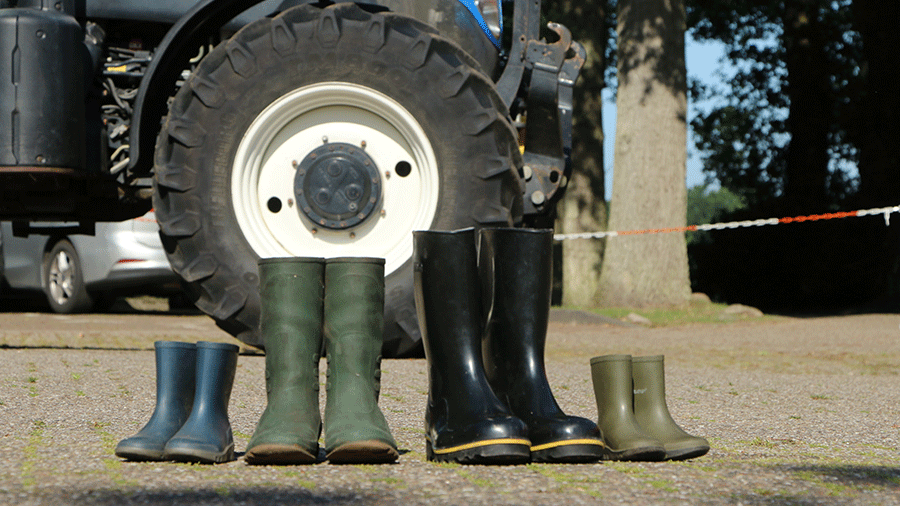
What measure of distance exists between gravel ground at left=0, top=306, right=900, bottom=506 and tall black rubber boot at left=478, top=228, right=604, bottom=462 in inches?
8.9

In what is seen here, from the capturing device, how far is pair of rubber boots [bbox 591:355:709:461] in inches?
106

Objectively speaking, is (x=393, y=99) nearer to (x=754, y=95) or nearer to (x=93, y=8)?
(x=93, y=8)

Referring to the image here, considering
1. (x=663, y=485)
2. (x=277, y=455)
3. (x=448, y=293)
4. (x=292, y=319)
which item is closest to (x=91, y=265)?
(x=292, y=319)

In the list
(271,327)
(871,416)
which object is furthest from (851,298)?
(271,327)

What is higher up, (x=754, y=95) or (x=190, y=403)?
(x=754, y=95)

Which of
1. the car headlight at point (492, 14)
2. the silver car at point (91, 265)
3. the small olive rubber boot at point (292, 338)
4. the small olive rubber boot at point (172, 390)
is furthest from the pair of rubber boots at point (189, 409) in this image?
the silver car at point (91, 265)

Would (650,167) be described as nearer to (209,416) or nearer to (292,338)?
(292,338)

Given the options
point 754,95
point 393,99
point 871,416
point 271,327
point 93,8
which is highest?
point 754,95

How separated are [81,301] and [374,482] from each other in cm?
936

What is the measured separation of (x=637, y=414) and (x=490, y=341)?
0.45 metres

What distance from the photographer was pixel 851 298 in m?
16.5

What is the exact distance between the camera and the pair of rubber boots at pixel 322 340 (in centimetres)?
264

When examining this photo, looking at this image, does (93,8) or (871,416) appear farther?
(93,8)

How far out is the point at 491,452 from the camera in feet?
8.19
